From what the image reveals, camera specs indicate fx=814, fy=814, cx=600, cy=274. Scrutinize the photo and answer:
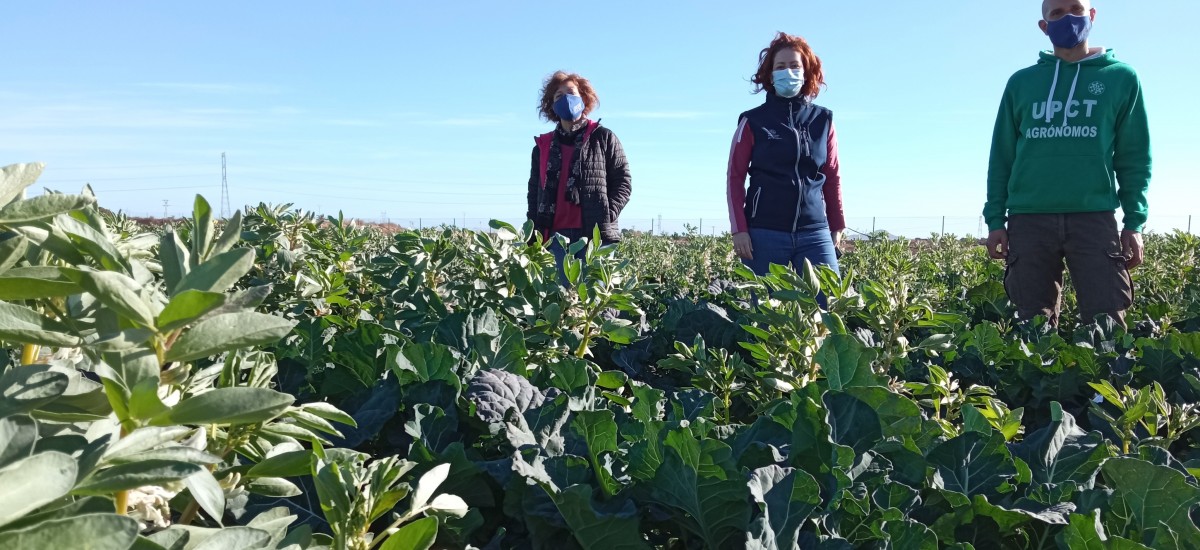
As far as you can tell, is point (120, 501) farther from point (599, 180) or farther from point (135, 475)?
point (599, 180)

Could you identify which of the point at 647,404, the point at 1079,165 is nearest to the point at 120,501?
the point at 647,404

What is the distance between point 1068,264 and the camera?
4.63 meters

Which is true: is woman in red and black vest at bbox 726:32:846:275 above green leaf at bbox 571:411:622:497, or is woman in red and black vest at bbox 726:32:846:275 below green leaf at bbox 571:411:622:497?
above

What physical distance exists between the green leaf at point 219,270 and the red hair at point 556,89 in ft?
16.3

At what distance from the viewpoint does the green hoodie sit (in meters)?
4.37

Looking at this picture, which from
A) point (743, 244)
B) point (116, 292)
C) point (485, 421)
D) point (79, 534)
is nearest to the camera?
point (79, 534)

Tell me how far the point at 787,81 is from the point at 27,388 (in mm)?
4519

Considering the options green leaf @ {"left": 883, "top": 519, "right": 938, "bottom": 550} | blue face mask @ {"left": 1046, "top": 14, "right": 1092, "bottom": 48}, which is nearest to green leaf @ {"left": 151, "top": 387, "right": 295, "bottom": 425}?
green leaf @ {"left": 883, "top": 519, "right": 938, "bottom": 550}

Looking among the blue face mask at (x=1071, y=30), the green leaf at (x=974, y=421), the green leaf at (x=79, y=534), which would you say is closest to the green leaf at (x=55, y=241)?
the green leaf at (x=79, y=534)

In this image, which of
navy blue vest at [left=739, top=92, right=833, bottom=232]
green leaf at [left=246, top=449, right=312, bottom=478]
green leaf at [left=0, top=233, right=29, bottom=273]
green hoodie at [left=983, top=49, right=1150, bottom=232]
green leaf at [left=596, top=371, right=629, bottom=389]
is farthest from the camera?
navy blue vest at [left=739, top=92, right=833, bottom=232]

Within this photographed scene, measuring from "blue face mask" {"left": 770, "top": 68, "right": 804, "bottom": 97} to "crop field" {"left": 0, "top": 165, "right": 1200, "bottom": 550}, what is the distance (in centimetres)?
221

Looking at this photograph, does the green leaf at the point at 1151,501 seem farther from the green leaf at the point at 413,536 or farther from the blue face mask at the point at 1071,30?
the blue face mask at the point at 1071,30

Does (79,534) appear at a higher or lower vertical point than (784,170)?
lower

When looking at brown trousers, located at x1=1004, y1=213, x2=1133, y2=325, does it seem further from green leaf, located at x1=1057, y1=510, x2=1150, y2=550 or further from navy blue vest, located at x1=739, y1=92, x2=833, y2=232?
green leaf, located at x1=1057, y1=510, x2=1150, y2=550
